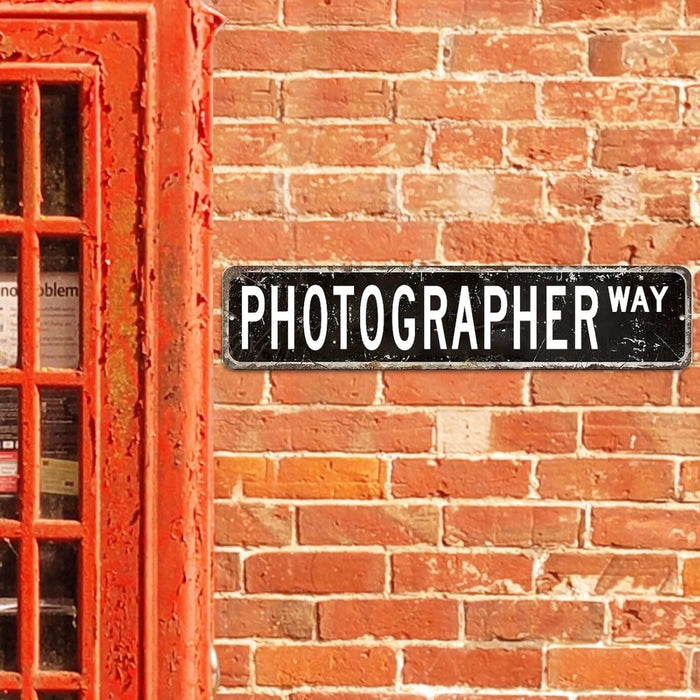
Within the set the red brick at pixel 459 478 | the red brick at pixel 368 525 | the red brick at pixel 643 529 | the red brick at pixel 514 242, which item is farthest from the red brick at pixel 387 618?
the red brick at pixel 514 242

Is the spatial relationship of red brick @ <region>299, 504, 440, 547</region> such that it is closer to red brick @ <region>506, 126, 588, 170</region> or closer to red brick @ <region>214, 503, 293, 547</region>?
red brick @ <region>214, 503, 293, 547</region>

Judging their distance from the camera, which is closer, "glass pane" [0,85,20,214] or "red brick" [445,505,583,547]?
"glass pane" [0,85,20,214]

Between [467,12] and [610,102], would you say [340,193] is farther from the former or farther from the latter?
[610,102]

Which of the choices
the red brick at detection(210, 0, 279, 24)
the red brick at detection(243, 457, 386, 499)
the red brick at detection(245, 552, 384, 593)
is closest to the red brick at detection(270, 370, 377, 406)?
the red brick at detection(243, 457, 386, 499)

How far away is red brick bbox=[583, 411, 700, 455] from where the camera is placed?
1.86 meters

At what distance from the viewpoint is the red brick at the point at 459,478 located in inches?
73.1

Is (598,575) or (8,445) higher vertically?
(8,445)

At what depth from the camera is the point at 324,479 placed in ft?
6.09

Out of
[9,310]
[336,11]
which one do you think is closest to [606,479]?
[336,11]

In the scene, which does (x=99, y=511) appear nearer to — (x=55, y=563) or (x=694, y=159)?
(x=55, y=563)

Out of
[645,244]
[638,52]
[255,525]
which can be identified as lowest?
[255,525]

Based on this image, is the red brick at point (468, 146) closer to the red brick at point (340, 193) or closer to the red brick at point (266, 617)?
the red brick at point (340, 193)

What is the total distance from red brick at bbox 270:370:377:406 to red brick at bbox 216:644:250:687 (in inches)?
22.0

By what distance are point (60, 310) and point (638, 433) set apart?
4.01 ft
